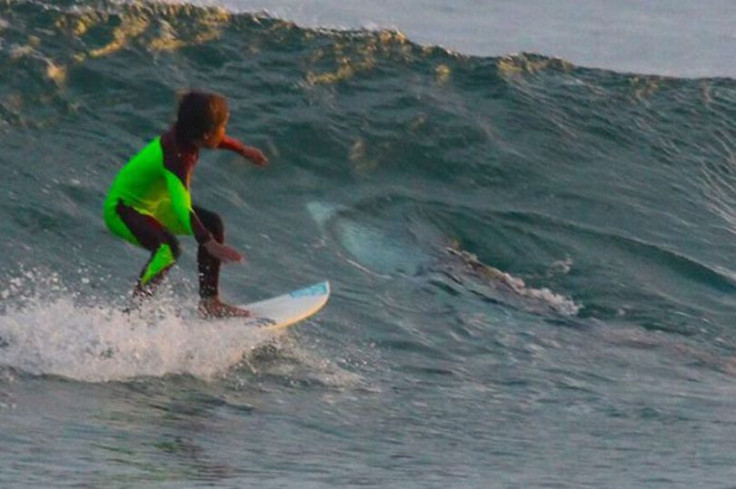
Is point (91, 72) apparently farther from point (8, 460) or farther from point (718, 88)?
point (8, 460)

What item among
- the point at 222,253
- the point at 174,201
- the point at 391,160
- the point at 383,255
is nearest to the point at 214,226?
the point at 174,201

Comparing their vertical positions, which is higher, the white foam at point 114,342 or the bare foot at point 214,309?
the bare foot at point 214,309

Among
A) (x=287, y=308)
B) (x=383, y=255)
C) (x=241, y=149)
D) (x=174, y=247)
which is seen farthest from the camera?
(x=383, y=255)

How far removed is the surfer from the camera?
8930 millimetres

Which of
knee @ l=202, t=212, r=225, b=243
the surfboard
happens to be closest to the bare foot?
the surfboard

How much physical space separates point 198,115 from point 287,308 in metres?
1.38

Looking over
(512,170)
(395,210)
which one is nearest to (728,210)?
(512,170)

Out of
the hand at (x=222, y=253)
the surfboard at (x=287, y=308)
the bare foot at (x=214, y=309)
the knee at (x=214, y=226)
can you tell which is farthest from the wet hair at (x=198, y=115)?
the surfboard at (x=287, y=308)

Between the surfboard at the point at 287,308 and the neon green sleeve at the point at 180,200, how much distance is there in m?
0.83

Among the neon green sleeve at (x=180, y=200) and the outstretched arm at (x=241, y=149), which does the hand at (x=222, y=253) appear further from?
the outstretched arm at (x=241, y=149)

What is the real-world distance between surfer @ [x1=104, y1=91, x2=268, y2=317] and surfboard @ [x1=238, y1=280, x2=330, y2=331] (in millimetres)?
170

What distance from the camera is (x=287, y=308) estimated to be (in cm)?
984

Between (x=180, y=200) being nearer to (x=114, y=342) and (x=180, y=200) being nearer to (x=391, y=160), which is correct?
(x=114, y=342)

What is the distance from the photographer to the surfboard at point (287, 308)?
956cm
